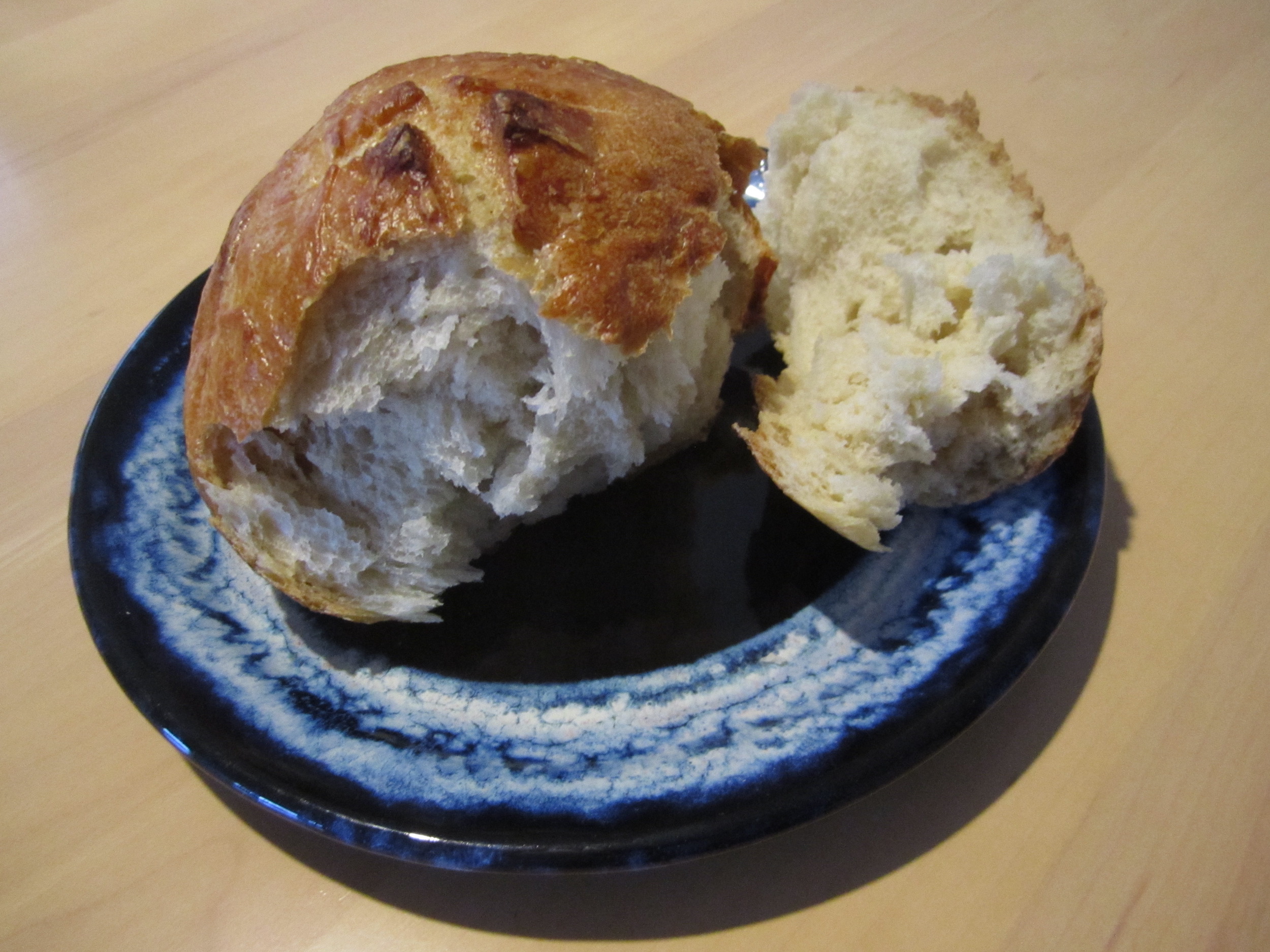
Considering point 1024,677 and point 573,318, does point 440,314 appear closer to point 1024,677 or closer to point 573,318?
point 573,318

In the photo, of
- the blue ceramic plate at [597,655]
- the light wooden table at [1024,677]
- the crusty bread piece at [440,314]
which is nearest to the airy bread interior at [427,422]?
the crusty bread piece at [440,314]

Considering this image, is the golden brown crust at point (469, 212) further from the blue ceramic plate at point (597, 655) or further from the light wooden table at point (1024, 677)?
the light wooden table at point (1024, 677)

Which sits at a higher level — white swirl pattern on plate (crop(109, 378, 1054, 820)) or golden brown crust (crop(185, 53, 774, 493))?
golden brown crust (crop(185, 53, 774, 493))

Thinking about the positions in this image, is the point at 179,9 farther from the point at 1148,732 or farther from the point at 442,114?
the point at 1148,732

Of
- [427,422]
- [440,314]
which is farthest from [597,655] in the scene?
[440,314]

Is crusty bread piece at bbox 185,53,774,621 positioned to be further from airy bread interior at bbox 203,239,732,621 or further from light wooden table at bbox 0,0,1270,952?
light wooden table at bbox 0,0,1270,952

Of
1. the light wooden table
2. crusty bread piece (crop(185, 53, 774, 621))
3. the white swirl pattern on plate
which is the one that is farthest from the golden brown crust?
the light wooden table
